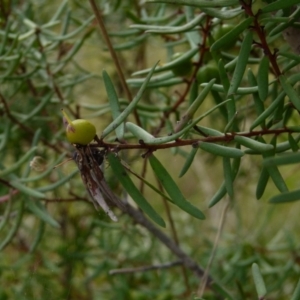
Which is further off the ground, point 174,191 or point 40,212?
point 174,191

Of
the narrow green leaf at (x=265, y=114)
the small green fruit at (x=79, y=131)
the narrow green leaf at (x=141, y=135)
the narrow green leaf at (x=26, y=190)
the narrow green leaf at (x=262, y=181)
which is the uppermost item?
the small green fruit at (x=79, y=131)

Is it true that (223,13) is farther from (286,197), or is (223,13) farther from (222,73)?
(286,197)

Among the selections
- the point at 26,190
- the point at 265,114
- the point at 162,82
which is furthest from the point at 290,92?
the point at 26,190

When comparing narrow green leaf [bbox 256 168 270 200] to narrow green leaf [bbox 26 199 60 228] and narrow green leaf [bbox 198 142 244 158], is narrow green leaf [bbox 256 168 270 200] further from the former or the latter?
narrow green leaf [bbox 26 199 60 228]

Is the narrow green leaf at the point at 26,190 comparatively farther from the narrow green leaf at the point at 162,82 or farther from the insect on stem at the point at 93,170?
the insect on stem at the point at 93,170

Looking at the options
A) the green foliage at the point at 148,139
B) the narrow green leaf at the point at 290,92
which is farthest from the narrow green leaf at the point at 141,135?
the narrow green leaf at the point at 290,92

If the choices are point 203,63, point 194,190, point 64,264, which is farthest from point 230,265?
point 194,190

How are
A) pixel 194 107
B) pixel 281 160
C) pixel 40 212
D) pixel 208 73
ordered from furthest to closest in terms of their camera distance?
pixel 40 212, pixel 208 73, pixel 194 107, pixel 281 160
